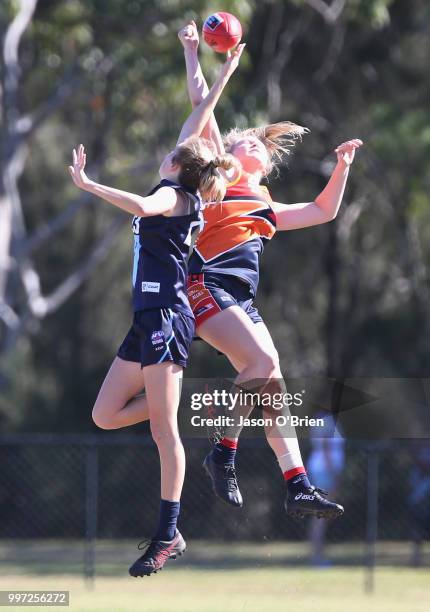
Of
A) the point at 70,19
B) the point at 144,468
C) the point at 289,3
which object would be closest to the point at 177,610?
the point at 144,468

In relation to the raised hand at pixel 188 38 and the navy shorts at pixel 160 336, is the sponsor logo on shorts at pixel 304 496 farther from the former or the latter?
the raised hand at pixel 188 38

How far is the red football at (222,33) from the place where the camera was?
6570 mm

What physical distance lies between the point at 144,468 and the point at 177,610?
17.3ft

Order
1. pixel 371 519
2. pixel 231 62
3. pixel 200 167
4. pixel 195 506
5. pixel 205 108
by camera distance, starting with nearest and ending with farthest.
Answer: pixel 200 167
pixel 205 108
pixel 231 62
pixel 371 519
pixel 195 506

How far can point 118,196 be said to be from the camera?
18.2 ft

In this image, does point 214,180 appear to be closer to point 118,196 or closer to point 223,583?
point 118,196

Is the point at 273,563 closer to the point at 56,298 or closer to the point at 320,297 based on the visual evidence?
the point at 56,298

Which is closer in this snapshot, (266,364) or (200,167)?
(200,167)

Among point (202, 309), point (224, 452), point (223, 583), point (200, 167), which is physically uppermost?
point (200, 167)

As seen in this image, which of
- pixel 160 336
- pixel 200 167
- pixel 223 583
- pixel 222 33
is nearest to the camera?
pixel 160 336

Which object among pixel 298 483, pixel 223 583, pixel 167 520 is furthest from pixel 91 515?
pixel 298 483

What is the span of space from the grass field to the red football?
14.2ft

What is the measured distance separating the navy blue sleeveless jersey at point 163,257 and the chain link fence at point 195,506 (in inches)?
261

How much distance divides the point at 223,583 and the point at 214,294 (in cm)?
605
